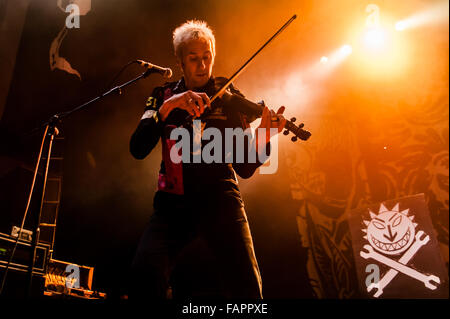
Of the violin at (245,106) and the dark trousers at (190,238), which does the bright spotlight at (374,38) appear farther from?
the dark trousers at (190,238)

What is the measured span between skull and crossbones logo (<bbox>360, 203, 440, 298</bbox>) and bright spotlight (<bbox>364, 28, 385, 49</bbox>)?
1.44 m

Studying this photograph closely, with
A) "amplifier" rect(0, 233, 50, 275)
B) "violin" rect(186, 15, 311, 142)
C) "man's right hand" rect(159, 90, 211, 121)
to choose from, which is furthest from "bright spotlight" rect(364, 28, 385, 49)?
"amplifier" rect(0, 233, 50, 275)

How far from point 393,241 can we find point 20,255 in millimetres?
2759

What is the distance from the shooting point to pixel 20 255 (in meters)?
2.33

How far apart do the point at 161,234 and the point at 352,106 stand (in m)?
2.31

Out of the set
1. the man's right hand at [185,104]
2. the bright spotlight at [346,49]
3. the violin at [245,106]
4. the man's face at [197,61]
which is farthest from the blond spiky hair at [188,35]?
the bright spotlight at [346,49]

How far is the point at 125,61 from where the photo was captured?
10.8 ft

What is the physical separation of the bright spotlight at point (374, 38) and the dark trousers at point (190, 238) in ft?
7.87

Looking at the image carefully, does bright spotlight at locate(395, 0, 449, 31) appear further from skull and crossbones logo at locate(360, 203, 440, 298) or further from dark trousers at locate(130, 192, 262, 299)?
dark trousers at locate(130, 192, 262, 299)

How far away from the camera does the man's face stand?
63.4 inches

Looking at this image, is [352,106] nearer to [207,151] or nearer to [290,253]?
[290,253]

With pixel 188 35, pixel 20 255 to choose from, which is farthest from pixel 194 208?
pixel 20 255

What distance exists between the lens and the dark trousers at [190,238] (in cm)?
111

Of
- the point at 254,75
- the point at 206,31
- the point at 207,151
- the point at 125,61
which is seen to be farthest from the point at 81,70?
the point at 207,151
